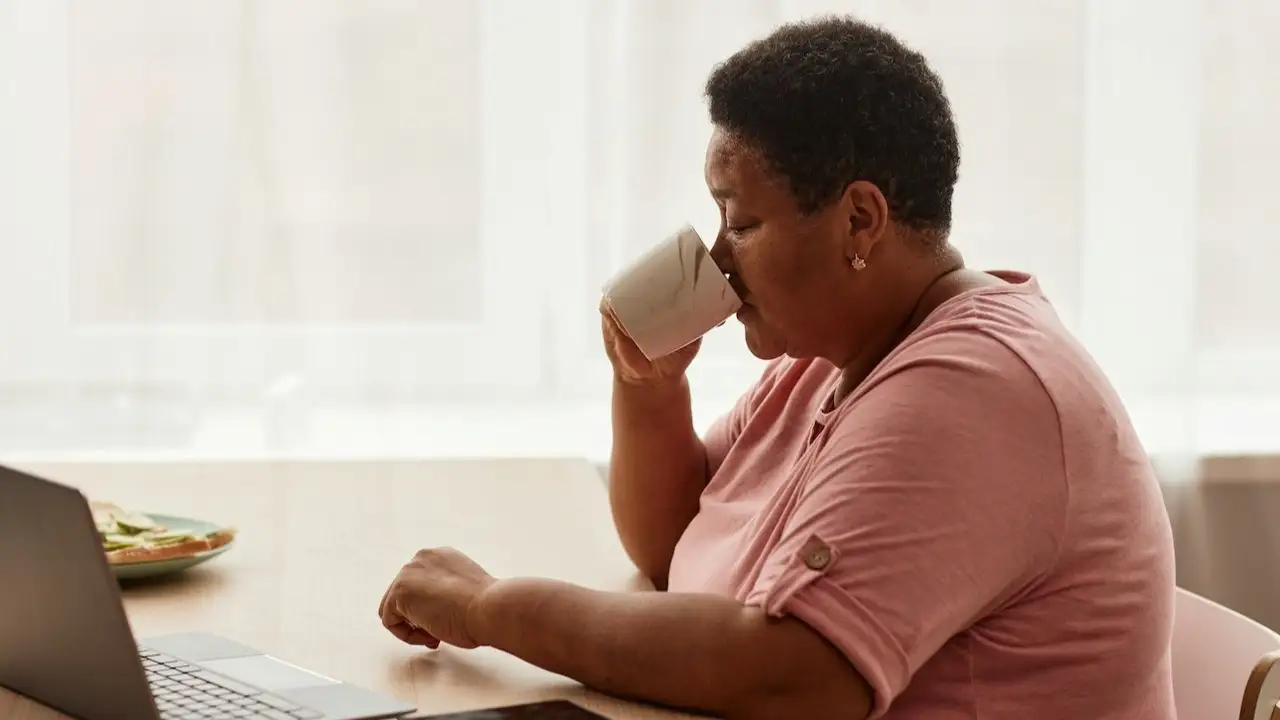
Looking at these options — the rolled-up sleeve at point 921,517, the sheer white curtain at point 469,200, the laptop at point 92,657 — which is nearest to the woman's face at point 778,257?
the rolled-up sleeve at point 921,517

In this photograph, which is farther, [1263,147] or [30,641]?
[1263,147]

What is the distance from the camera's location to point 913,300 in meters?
1.23

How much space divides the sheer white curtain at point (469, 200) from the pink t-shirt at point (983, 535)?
4.14 feet

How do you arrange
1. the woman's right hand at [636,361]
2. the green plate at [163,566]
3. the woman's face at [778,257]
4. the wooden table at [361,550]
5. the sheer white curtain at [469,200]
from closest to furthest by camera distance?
1. the wooden table at [361,550]
2. the woman's face at [778,257]
3. the green plate at [163,566]
4. the woman's right hand at [636,361]
5. the sheer white curtain at [469,200]

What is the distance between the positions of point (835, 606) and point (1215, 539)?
174 cm

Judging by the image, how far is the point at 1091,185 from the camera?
248 centimetres

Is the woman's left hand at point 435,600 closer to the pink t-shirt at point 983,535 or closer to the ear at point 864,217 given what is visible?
the pink t-shirt at point 983,535

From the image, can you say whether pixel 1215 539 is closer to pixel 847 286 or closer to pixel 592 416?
pixel 592 416

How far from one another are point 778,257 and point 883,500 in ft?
0.88

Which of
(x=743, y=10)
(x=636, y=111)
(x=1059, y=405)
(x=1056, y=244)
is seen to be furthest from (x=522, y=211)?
(x=1059, y=405)

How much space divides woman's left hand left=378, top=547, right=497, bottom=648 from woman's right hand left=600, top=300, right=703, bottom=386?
1.19 feet

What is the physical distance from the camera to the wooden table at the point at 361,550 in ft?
3.52

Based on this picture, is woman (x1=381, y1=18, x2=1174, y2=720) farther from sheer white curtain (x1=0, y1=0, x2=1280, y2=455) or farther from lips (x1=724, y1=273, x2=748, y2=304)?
sheer white curtain (x1=0, y1=0, x2=1280, y2=455)

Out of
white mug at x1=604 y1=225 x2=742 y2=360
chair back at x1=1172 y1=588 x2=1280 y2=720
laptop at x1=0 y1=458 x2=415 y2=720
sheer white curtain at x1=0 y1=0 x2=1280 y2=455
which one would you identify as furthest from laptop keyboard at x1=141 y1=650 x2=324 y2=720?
sheer white curtain at x1=0 y1=0 x2=1280 y2=455
